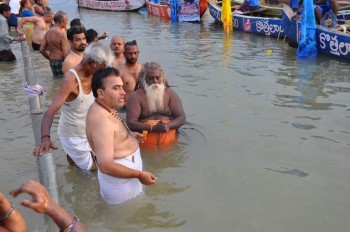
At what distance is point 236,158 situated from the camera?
525 cm

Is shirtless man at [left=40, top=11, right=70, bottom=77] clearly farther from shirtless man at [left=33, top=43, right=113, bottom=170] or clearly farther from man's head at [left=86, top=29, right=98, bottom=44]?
shirtless man at [left=33, top=43, right=113, bottom=170]

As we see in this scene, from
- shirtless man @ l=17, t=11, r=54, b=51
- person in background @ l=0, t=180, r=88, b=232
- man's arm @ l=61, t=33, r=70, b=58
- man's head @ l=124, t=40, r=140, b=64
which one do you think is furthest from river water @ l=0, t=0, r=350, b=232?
person in background @ l=0, t=180, r=88, b=232

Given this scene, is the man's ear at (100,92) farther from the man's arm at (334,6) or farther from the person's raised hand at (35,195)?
the man's arm at (334,6)

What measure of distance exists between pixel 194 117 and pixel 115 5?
20232mm

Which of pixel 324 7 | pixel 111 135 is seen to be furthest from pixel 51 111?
pixel 324 7

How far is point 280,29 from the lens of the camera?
44.3 ft

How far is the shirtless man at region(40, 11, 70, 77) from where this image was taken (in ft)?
27.9

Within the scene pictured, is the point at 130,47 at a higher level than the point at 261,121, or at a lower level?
higher

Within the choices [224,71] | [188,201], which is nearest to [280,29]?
[224,71]

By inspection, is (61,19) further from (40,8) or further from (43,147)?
(40,8)

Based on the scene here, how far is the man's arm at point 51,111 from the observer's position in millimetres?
3329

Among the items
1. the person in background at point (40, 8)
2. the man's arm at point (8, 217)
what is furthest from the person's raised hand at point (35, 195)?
the person in background at point (40, 8)

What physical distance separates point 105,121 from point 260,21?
39.6 feet

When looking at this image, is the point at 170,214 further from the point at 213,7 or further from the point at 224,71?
the point at 213,7
